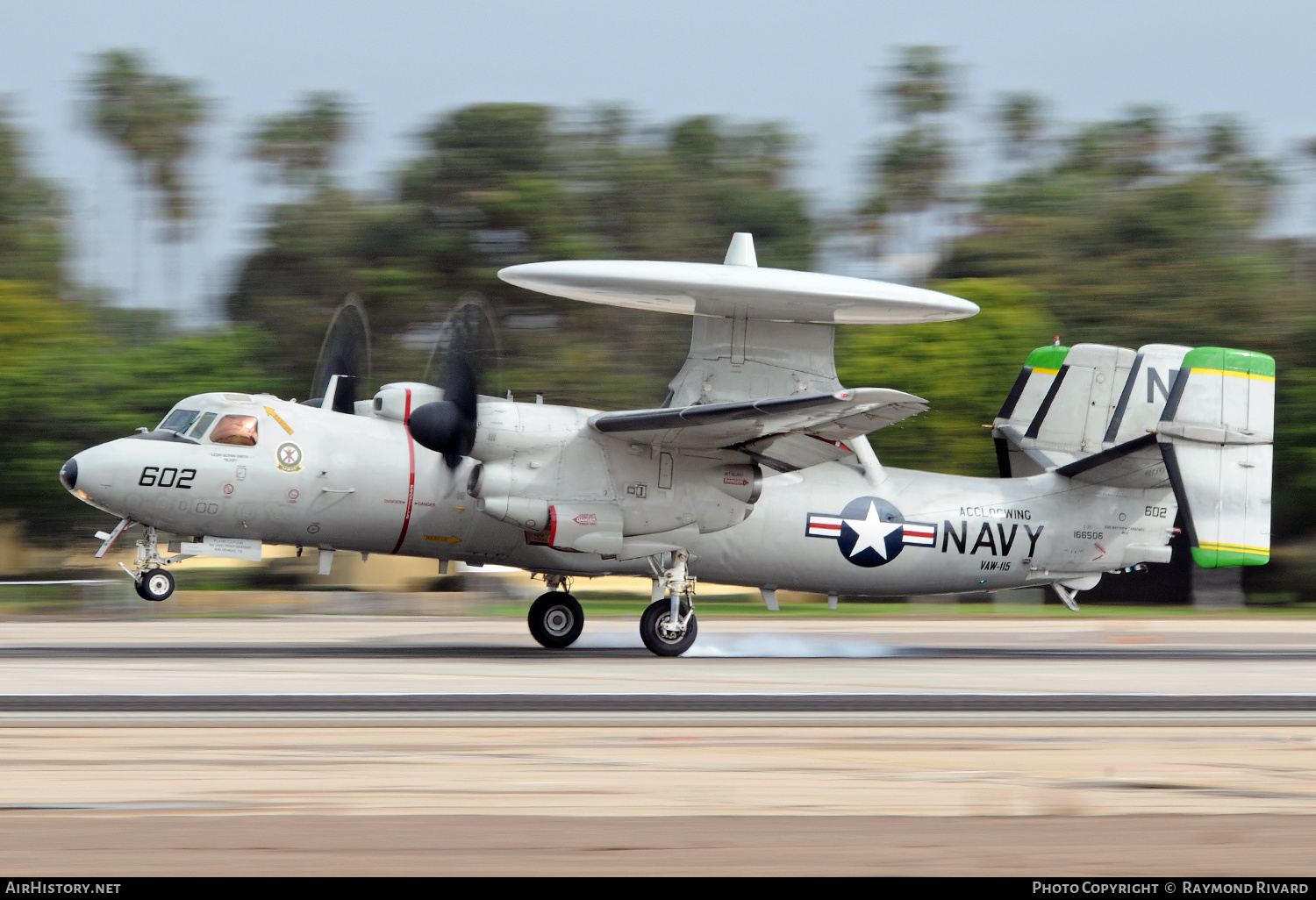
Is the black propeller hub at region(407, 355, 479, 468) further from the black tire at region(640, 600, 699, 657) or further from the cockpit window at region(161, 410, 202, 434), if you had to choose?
the black tire at region(640, 600, 699, 657)

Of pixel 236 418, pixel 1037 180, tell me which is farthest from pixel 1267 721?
pixel 1037 180

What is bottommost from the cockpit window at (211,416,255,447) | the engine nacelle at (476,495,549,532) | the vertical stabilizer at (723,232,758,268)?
the engine nacelle at (476,495,549,532)

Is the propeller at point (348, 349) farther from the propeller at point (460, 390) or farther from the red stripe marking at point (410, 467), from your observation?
the propeller at point (460, 390)

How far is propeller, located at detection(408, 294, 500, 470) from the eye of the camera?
51.6ft

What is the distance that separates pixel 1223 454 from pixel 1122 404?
2293 mm

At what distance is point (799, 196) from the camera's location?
65438 mm

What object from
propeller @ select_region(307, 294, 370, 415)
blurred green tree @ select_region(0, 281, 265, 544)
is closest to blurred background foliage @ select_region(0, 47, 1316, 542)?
blurred green tree @ select_region(0, 281, 265, 544)

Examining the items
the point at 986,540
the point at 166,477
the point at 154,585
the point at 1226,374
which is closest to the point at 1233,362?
the point at 1226,374

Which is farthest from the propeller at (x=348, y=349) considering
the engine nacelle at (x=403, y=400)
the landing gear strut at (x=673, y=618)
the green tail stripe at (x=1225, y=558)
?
the green tail stripe at (x=1225, y=558)

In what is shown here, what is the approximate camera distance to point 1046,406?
1969 cm

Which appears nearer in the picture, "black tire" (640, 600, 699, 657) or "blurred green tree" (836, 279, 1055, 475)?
"black tire" (640, 600, 699, 657)

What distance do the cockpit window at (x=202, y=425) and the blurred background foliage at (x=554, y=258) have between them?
2056 cm

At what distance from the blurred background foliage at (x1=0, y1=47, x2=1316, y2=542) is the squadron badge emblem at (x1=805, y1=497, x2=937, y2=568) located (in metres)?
20.1

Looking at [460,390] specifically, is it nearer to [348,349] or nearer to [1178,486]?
[348,349]
